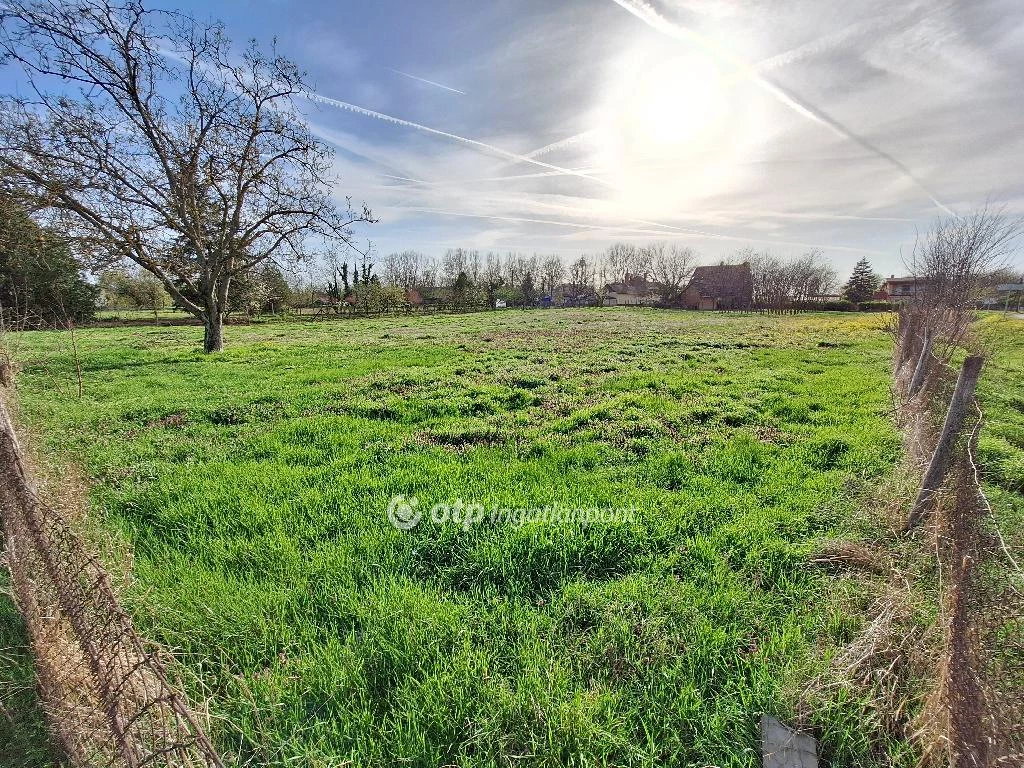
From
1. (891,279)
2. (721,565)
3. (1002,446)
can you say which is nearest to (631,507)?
(721,565)

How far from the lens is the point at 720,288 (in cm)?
7300

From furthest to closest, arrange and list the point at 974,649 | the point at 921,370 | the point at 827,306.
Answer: the point at 827,306, the point at 921,370, the point at 974,649

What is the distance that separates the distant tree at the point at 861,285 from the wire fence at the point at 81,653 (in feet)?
287

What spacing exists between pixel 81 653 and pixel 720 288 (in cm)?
8371

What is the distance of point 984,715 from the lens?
65.6 inches

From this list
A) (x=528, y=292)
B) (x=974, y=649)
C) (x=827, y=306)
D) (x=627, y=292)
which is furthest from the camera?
(x=627, y=292)

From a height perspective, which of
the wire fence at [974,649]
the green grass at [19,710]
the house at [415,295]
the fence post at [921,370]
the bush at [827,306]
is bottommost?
the green grass at [19,710]

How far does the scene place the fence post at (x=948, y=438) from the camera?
291cm

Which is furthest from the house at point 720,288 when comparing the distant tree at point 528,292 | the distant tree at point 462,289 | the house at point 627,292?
the distant tree at point 462,289

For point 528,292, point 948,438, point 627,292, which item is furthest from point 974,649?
point 627,292

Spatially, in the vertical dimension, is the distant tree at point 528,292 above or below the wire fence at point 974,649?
above

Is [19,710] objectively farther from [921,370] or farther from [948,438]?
[921,370]

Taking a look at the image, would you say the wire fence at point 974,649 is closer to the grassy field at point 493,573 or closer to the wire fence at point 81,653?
the grassy field at point 493,573

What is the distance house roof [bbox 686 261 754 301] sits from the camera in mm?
67062
